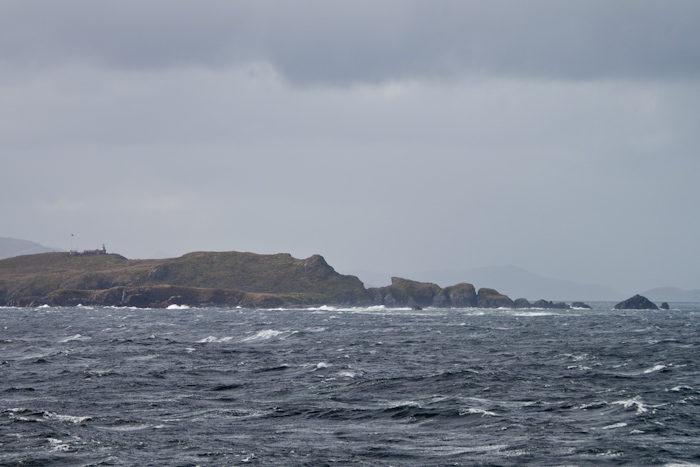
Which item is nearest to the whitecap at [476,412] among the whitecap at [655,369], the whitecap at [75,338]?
the whitecap at [655,369]

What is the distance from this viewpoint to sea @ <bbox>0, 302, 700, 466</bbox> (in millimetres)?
23797

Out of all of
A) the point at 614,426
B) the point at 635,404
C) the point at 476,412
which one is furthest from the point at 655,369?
the point at 476,412

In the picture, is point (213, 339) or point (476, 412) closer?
point (476, 412)

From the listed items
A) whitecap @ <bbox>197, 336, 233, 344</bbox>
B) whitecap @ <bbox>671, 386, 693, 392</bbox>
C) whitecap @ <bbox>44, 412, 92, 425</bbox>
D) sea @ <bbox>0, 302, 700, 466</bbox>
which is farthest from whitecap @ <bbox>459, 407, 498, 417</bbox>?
whitecap @ <bbox>197, 336, 233, 344</bbox>

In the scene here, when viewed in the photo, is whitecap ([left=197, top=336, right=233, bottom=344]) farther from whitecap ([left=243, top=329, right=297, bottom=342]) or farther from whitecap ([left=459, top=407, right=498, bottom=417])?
whitecap ([left=459, top=407, right=498, bottom=417])

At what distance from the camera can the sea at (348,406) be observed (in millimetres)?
23797

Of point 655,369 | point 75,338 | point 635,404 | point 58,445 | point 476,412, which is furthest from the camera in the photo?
point 75,338

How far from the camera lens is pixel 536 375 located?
44.1 metres

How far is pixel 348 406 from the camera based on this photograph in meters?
33.4

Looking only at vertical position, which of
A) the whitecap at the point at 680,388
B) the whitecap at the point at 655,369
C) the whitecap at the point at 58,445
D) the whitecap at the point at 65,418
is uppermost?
the whitecap at the point at 655,369

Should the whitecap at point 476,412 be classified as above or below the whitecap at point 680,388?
below

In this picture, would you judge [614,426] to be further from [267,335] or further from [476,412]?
[267,335]

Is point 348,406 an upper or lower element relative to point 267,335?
lower

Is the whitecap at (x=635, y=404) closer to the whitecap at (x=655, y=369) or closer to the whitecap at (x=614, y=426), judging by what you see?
the whitecap at (x=614, y=426)
